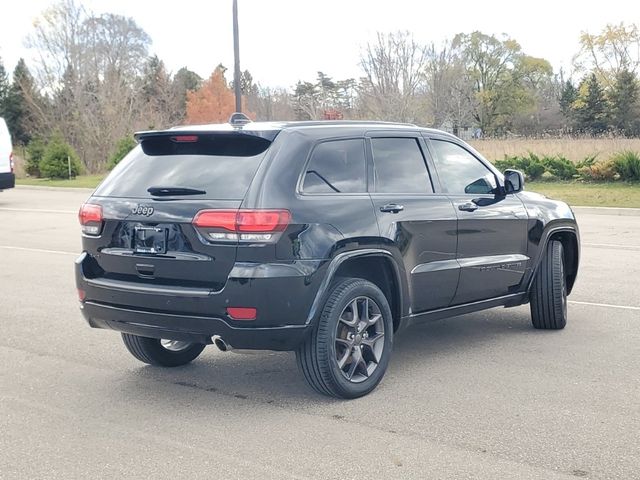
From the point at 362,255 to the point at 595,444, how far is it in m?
1.76

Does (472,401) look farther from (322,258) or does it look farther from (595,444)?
(322,258)

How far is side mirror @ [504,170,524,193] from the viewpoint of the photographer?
671cm

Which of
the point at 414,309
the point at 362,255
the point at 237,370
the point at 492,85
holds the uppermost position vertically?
the point at 492,85

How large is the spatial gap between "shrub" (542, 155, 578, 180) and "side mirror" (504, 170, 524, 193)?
19.5 meters

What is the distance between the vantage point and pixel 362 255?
526 centimetres

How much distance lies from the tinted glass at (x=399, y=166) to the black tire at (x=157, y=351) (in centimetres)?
179

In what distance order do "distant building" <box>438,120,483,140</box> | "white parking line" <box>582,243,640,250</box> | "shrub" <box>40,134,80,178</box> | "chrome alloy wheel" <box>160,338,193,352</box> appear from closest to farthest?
"chrome alloy wheel" <box>160,338,193,352</box>, "white parking line" <box>582,243,640,250</box>, "shrub" <box>40,134,80,178</box>, "distant building" <box>438,120,483,140</box>

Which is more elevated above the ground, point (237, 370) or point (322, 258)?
point (322, 258)

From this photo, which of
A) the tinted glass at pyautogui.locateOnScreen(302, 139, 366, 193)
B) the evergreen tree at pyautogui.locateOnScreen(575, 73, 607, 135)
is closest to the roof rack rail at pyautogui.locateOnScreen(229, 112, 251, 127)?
the tinted glass at pyautogui.locateOnScreen(302, 139, 366, 193)

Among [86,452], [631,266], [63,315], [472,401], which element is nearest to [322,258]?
[472,401]

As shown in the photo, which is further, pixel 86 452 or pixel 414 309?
pixel 414 309

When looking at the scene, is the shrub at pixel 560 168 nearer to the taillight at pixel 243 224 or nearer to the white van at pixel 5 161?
the white van at pixel 5 161

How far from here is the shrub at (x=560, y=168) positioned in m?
25.3

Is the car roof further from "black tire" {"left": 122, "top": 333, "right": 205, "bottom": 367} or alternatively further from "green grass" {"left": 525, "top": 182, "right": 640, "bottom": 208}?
"green grass" {"left": 525, "top": 182, "right": 640, "bottom": 208}
